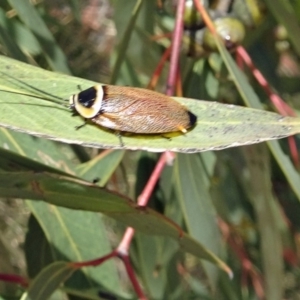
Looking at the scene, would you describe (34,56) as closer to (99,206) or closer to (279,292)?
(99,206)

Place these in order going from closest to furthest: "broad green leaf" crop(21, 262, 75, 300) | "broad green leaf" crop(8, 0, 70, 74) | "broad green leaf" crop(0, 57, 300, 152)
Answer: "broad green leaf" crop(0, 57, 300, 152) < "broad green leaf" crop(21, 262, 75, 300) < "broad green leaf" crop(8, 0, 70, 74)

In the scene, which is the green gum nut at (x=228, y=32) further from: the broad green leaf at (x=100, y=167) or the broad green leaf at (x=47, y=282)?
the broad green leaf at (x=47, y=282)

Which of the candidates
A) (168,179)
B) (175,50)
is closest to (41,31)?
(175,50)

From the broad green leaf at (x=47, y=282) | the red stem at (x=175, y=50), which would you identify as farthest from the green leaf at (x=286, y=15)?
the broad green leaf at (x=47, y=282)

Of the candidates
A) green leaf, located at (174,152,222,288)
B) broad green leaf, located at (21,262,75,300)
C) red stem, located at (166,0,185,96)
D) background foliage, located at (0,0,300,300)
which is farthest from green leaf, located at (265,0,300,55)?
broad green leaf, located at (21,262,75,300)

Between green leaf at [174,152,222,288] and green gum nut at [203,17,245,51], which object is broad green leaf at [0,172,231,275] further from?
green gum nut at [203,17,245,51]

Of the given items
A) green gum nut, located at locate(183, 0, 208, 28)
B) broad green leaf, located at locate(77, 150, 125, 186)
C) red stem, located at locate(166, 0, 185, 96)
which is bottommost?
broad green leaf, located at locate(77, 150, 125, 186)

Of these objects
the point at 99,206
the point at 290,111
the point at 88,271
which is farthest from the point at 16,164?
the point at 290,111
